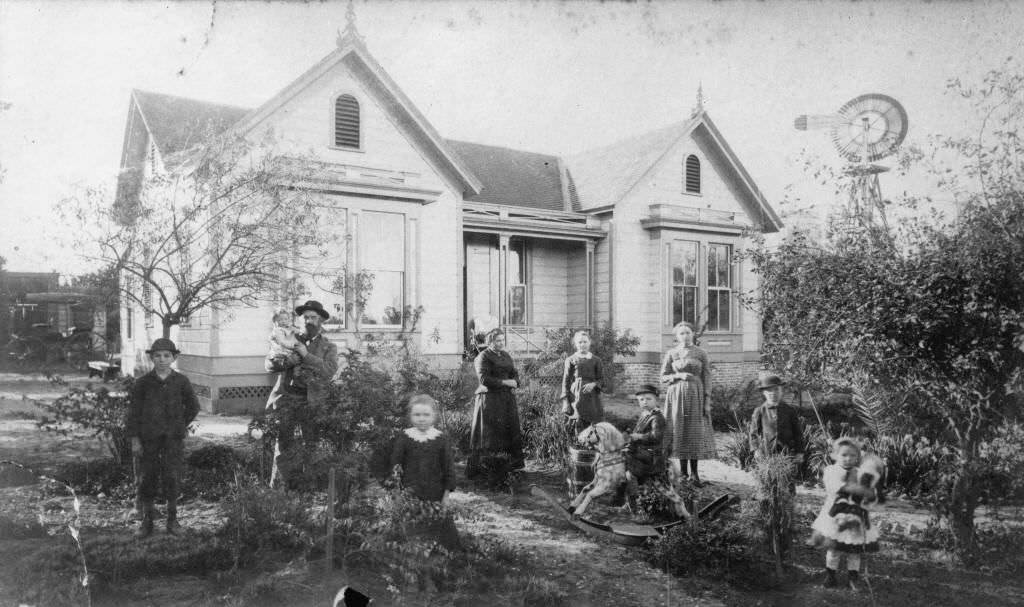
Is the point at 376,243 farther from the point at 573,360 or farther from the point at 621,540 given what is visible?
the point at 621,540

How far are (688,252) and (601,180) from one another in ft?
9.92

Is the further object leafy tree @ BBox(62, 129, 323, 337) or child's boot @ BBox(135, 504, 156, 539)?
leafy tree @ BBox(62, 129, 323, 337)

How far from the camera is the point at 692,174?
57.5 feet

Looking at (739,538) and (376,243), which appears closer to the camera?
(739,538)

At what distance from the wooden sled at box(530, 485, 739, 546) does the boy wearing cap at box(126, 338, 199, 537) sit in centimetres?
332

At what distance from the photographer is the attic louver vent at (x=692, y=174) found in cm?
1747

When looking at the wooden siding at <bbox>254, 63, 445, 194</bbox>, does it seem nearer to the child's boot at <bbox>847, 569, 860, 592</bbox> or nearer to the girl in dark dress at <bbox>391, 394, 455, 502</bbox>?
the girl in dark dress at <bbox>391, 394, 455, 502</bbox>

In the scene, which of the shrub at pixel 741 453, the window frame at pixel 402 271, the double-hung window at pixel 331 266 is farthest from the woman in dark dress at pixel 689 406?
the window frame at pixel 402 271

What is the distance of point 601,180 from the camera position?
57.2 ft

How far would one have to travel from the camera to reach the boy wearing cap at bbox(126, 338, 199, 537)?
5125 millimetres

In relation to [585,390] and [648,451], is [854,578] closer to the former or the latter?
[648,451]

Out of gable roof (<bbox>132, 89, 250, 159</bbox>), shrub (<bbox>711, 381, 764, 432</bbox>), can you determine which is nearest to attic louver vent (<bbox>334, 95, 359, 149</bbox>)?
gable roof (<bbox>132, 89, 250, 159</bbox>)

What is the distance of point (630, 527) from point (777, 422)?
1.72 m

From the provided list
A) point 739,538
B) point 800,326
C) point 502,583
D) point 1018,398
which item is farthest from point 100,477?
point 1018,398
